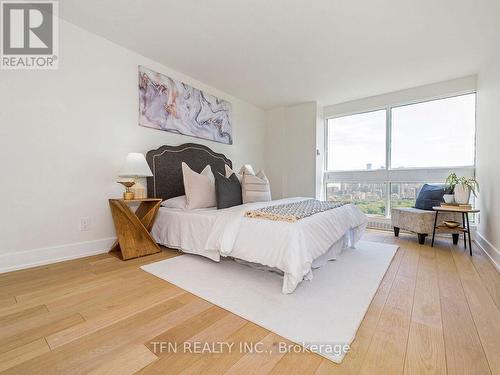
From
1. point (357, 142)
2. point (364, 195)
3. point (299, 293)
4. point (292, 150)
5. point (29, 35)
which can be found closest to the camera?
point (299, 293)

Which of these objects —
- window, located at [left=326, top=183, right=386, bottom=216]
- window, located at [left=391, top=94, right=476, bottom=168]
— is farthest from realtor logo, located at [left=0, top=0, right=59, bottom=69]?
window, located at [left=391, top=94, right=476, bottom=168]

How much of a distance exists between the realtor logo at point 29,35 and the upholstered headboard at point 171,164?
1352 millimetres

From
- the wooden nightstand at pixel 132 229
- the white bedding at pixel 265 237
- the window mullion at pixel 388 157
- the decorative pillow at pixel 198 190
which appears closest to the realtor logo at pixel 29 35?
the wooden nightstand at pixel 132 229

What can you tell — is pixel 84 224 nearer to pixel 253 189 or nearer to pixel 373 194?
pixel 253 189

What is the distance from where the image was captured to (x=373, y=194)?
443 centimetres

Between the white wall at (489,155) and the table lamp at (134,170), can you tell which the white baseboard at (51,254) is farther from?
the white wall at (489,155)

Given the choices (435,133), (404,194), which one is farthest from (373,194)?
(435,133)

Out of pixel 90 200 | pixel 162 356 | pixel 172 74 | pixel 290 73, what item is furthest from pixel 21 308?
pixel 290 73

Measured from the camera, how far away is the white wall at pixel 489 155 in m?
2.43

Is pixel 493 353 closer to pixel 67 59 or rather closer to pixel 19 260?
pixel 19 260

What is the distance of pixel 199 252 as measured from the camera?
2.36 metres

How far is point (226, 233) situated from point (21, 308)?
1.44 m

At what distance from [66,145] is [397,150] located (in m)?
5.01

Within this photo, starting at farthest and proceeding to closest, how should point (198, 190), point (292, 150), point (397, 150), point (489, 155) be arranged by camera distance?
point (292, 150) < point (397, 150) < point (198, 190) < point (489, 155)
